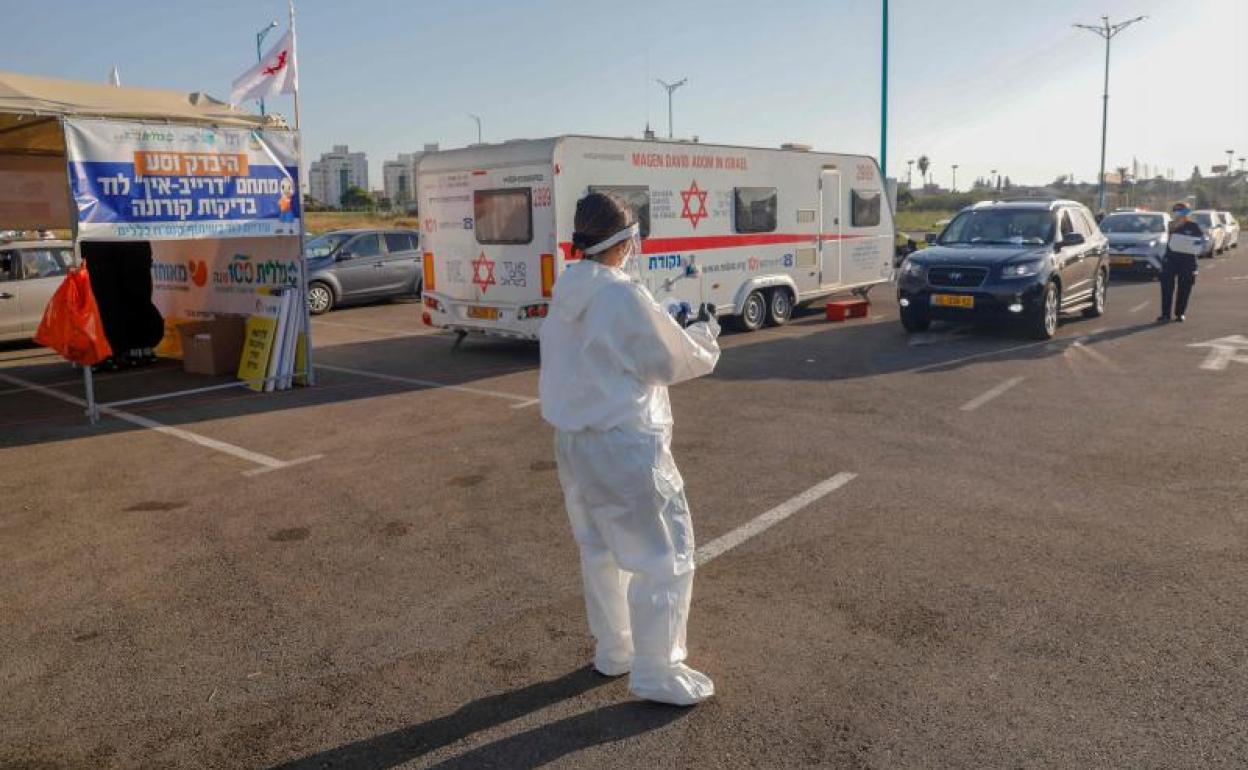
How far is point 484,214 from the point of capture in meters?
12.2

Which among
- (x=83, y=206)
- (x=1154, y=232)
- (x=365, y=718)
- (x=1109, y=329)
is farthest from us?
(x=1154, y=232)

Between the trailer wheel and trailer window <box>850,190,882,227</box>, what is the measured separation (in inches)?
110

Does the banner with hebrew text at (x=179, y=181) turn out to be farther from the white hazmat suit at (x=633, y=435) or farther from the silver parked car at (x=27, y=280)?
the white hazmat suit at (x=633, y=435)

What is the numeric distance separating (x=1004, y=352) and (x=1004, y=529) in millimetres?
7180

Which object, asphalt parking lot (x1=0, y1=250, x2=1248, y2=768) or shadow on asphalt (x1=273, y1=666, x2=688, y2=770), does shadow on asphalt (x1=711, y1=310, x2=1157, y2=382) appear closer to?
asphalt parking lot (x1=0, y1=250, x2=1248, y2=768)

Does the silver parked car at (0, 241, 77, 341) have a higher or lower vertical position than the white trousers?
higher

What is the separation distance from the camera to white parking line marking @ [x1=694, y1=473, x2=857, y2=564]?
5430 millimetres

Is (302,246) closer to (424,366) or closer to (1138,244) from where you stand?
(424,366)

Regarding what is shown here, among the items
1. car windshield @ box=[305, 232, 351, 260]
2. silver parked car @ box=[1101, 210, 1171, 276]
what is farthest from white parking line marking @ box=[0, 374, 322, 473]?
silver parked car @ box=[1101, 210, 1171, 276]

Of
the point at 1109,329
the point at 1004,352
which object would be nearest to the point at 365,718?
the point at 1004,352

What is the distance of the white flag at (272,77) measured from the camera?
1043 centimetres

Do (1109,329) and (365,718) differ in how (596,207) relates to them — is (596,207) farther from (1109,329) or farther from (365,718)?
(1109,329)

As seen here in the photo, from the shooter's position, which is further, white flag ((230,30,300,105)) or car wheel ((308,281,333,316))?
car wheel ((308,281,333,316))

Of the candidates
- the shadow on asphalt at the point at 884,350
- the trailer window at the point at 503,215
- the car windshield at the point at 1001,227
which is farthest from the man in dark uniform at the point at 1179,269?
the trailer window at the point at 503,215
